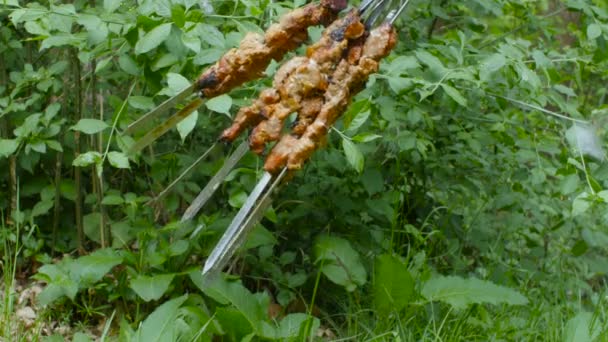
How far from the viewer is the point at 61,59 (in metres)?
3.15

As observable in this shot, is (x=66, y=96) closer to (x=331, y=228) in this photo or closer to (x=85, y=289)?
(x=85, y=289)

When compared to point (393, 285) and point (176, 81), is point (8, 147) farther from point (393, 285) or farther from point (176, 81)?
point (393, 285)

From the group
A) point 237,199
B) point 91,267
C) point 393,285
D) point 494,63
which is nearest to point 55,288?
point 91,267

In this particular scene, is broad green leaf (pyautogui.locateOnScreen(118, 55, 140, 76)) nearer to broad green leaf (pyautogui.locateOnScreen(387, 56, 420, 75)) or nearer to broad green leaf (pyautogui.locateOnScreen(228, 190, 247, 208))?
broad green leaf (pyautogui.locateOnScreen(228, 190, 247, 208))

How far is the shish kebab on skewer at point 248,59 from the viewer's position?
1145mm

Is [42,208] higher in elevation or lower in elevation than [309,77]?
lower

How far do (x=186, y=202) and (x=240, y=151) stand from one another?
190 centimetres

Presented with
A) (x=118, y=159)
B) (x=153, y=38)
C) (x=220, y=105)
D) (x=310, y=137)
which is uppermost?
(x=310, y=137)

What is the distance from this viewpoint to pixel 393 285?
253cm

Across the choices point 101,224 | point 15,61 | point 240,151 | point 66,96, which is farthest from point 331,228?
point 240,151

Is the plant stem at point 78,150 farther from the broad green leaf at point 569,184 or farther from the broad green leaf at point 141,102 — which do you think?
the broad green leaf at point 569,184

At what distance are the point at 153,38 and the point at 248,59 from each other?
977mm

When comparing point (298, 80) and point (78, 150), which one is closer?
point (298, 80)

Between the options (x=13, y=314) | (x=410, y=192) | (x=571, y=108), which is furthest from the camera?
(x=410, y=192)
